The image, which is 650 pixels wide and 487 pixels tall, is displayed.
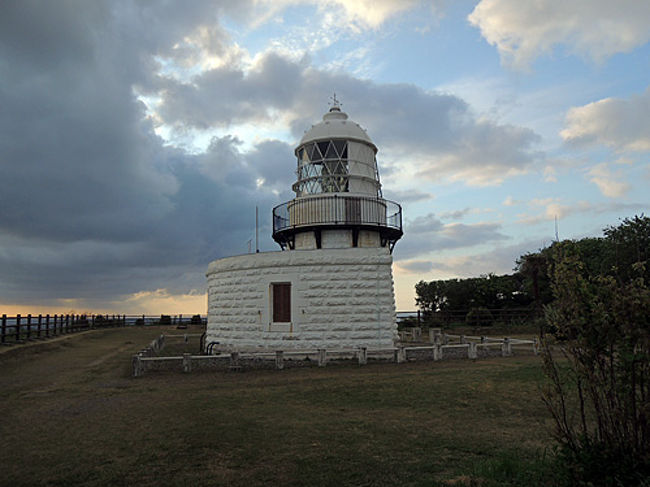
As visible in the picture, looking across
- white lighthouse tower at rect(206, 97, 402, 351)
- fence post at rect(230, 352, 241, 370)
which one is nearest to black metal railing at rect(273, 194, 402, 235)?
white lighthouse tower at rect(206, 97, 402, 351)

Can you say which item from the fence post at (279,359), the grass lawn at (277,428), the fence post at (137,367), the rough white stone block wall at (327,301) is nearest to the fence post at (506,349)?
the grass lawn at (277,428)

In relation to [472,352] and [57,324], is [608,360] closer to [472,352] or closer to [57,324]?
[472,352]

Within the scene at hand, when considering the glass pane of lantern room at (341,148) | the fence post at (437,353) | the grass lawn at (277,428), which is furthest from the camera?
the glass pane of lantern room at (341,148)

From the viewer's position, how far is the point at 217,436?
278 inches

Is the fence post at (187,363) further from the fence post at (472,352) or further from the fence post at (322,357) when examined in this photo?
the fence post at (472,352)

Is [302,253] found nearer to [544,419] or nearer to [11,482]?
[544,419]

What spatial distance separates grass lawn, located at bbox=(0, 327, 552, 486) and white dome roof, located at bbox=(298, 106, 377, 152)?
10.9m

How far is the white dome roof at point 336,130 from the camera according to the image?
65.8ft

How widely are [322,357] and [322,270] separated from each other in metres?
3.28

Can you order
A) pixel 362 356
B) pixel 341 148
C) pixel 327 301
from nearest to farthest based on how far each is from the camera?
1. pixel 362 356
2. pixel 327 301
3. pixel 341 148

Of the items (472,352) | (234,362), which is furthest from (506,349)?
(234,362)

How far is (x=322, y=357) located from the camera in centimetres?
1480

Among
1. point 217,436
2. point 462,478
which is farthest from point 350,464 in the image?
point 217,436

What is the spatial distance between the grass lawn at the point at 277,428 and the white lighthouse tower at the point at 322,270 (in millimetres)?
3171
